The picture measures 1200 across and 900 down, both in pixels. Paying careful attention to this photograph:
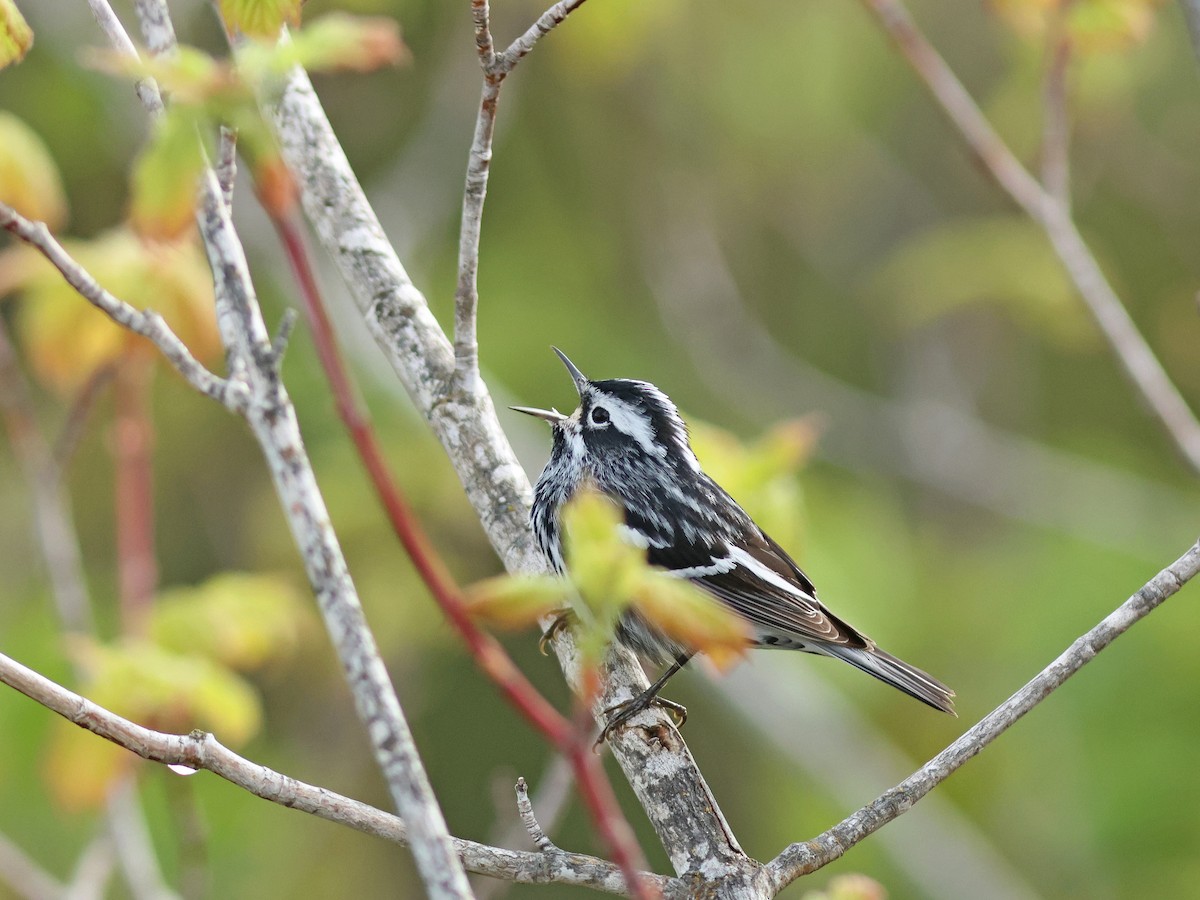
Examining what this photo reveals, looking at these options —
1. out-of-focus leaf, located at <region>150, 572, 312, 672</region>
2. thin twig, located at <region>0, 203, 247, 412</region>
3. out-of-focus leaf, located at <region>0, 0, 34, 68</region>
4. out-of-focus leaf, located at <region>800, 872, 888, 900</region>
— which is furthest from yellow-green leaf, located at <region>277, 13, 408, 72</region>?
out-of-focus leaf, located at <region>150, 572, 312, 672</region>

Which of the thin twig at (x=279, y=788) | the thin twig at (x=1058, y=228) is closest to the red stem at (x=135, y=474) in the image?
the thin twig at (x=279, y=788)

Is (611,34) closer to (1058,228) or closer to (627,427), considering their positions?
(627,427)

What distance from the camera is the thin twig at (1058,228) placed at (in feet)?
11.6

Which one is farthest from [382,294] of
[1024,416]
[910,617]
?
[1024,416]

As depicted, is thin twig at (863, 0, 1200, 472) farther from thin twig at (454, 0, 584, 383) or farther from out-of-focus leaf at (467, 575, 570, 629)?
out-of-focus leaf at (467, 575, 570, 629)

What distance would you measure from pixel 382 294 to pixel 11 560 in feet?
17.5

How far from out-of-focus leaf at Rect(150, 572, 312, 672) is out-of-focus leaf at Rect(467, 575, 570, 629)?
2.89m

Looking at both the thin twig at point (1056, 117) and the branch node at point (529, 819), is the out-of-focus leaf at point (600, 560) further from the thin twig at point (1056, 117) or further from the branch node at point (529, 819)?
the thin twig at point (1056, 117)

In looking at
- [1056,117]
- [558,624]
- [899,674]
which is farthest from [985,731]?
[1056,117]

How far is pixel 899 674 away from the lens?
3615 mm

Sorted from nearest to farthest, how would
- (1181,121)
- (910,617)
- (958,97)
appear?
(958,97)
(910,617)
(1181,121)

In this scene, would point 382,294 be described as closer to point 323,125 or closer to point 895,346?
point 323,125

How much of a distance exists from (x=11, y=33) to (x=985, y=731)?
2003mm

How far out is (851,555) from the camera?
5559 millimetres
